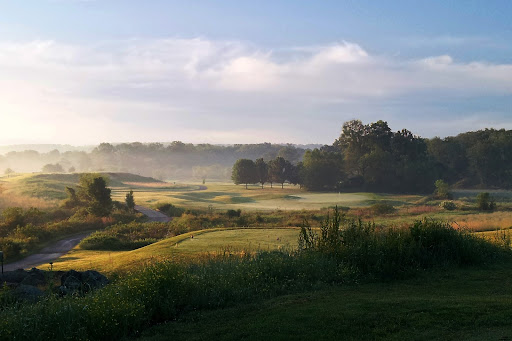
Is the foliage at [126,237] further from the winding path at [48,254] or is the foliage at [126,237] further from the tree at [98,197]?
the tree at [98,197]

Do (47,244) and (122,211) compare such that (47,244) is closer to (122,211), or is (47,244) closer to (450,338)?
(122,211)

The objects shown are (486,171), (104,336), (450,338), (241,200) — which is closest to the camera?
(450,338)

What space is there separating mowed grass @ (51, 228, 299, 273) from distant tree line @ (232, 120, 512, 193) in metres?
65.7

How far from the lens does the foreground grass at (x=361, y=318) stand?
752 centimetres

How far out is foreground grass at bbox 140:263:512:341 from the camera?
7520mm

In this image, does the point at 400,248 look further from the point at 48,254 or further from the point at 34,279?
the point at 48,254

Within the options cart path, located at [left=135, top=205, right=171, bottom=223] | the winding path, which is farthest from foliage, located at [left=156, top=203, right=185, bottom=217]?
the winding path

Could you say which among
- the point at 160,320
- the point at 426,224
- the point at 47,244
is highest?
Result: the point at 426,224

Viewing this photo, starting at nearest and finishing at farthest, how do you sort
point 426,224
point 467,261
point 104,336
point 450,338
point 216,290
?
point 450,338
point 104,336
point 216,290
point 467,261
point 426,224

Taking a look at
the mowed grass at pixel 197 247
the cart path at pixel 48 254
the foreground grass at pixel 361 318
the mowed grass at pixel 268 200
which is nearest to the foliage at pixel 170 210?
the mowed grass at pixel 268 200

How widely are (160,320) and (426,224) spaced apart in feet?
31.1

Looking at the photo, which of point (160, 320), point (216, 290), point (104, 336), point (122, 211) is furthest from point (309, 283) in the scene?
point (122, 211)

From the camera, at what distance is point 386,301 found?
9.16 meters

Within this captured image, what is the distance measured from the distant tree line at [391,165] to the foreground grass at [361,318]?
81156mm
